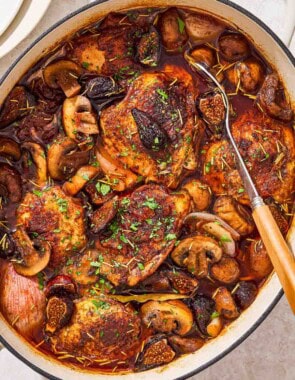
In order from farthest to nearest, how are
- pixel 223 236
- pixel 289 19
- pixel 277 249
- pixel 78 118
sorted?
pixel 223 236 < pixel 78 118 < pixel 289 19 < pixel 277 249

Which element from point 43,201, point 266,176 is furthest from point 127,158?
point 266,176

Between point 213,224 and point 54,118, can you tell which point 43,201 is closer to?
point 54,118

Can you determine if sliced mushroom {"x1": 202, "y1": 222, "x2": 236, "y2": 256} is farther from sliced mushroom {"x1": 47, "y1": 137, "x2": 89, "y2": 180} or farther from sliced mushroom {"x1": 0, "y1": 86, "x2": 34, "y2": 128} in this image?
sliced mushroom {"x1": 0, "y1": 86, "x2": 34, "y2": 128}

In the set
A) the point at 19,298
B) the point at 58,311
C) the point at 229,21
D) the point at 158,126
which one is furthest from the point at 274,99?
the point at 19,298

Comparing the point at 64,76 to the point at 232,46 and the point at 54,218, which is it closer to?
the point at 54,218

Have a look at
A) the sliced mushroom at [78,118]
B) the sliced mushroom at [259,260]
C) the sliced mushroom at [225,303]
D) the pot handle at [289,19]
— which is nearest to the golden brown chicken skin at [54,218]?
the sliced mushroom at [78,118]
